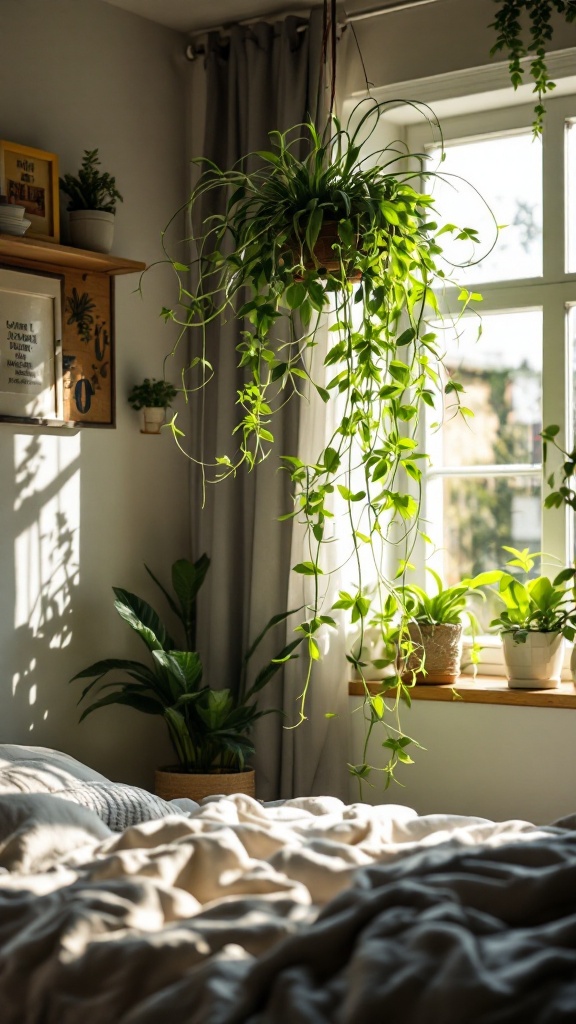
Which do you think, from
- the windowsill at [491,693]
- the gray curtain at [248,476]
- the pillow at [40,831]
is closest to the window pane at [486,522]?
the windowsill at [491,693]

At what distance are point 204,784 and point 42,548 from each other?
847mm

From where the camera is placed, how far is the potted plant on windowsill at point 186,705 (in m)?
3.47

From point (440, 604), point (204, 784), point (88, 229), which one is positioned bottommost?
point (204, 784)

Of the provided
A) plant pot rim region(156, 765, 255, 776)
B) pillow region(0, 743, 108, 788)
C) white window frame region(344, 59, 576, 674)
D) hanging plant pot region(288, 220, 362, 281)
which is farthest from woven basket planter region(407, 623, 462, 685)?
hanging plant pot region(288, 220, 362, 281)

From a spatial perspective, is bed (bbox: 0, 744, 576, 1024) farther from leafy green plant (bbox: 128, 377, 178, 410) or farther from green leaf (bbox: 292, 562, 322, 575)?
leafy green plant (bbox: 128, 377, 178, 410)

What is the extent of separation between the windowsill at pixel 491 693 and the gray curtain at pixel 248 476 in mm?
390

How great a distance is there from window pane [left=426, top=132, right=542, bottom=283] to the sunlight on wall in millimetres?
1394

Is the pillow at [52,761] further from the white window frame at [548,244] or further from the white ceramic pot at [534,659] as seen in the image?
the white window frame at [548,244]

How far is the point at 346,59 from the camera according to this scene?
12.2 ft

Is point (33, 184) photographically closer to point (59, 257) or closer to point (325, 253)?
point (59, 257)

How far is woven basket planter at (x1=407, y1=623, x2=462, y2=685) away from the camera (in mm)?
3539

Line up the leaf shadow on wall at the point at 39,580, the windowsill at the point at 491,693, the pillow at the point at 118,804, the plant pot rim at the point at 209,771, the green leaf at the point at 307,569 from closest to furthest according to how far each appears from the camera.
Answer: the pillow at the point at 118,804
the green leaf at the point at 307,569
the windowsill at the point at 491,693
the leaf shadow on wall at the point at 39,580
the plant pot rim at the point at 209,771

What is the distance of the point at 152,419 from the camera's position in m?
3.82

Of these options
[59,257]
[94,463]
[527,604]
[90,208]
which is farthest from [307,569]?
[90,208]
